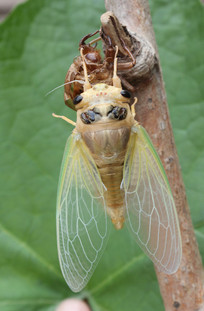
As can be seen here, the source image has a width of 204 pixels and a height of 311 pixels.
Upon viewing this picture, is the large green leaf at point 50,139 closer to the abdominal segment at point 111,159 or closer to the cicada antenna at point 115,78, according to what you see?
the abdominal segment at point 111,159

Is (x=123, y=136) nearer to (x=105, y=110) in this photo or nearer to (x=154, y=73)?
(x=105, y=110)

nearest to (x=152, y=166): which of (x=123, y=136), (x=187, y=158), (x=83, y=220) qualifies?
(x=123, y=136)

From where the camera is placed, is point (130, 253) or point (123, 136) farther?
point (130, 253)

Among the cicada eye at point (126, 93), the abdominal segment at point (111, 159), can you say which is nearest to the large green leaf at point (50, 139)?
the abdominal segment at point (111, 159)

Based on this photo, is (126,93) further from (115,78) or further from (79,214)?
(79,214)

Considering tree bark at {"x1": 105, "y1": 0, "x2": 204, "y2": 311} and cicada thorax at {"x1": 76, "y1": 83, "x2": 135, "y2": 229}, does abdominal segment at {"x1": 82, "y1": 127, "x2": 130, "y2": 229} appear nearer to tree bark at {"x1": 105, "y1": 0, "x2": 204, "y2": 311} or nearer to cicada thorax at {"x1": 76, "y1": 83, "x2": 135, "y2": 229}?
cicada thorax at {"x1": 76, "y1": 83, "x2": 135, "y2": 229}

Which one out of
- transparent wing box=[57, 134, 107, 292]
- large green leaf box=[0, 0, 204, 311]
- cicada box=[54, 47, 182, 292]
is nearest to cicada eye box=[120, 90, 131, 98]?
cicada box=[54, 47, 182, 292]
